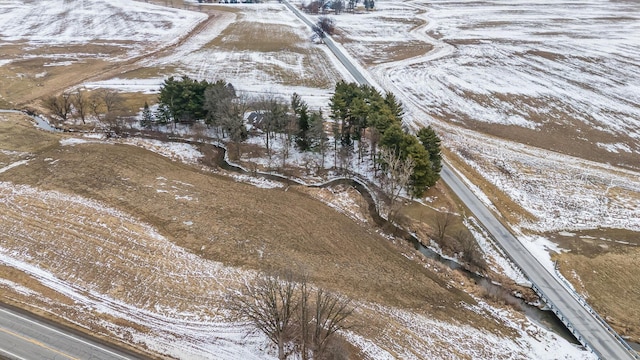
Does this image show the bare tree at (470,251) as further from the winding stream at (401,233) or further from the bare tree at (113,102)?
the bare tree at (113,102)

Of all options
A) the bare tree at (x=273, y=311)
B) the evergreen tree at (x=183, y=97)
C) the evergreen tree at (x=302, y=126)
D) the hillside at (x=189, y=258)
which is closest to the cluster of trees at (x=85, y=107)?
the hillside at (x=189, y=258)

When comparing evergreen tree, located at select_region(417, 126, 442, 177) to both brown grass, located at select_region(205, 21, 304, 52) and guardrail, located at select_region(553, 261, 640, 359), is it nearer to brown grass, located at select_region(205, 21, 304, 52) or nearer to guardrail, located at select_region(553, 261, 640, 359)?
guardrail, located at select_region(553, 261, 640, 359)

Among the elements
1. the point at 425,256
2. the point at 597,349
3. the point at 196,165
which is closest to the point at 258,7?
the point at 196,165

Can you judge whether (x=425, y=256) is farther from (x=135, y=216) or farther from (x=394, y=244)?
(x=135, y=216)

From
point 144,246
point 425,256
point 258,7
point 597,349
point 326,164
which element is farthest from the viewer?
point 258,7

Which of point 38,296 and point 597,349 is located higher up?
point 38,296

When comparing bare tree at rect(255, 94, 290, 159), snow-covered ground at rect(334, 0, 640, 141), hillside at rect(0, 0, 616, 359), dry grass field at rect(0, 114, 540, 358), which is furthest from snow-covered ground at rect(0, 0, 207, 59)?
dry grass field at rect(0, 114, 540, 358)
